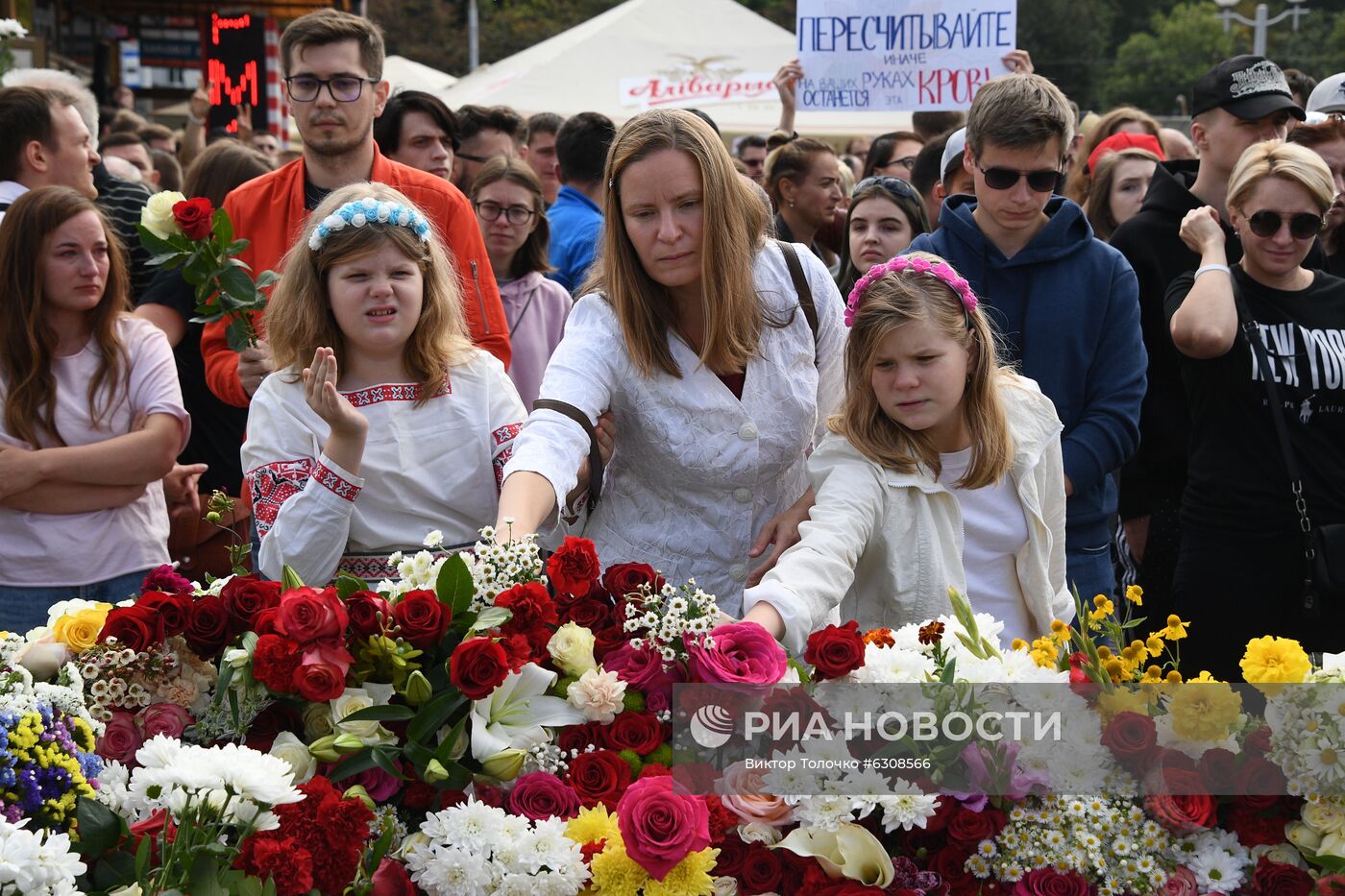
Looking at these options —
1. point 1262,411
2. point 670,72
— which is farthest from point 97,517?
point 670,72

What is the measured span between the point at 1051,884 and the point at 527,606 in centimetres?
85

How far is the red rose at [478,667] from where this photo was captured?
6.66ft

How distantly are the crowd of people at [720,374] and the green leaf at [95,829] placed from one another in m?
0.85

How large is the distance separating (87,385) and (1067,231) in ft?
9.31

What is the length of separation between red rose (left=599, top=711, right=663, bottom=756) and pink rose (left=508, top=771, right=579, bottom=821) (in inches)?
4.4

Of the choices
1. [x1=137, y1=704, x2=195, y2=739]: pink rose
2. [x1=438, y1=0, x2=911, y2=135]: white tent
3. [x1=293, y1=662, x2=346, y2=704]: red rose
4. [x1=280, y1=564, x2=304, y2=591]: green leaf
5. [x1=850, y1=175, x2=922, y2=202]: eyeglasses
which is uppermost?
[x1=438, y1=0, x2=911, y2=135]: white tent

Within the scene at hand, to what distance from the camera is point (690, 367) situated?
304cm

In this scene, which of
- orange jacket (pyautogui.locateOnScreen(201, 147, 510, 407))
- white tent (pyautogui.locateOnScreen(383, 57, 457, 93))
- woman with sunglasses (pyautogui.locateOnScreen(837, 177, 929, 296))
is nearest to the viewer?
orange jacket (pyautogui.locateOnScreen(201, 147, 510, 407))

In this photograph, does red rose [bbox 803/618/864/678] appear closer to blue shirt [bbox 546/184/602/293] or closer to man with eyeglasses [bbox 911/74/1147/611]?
man with eyeglasses [bbox 911/74/1147/611]

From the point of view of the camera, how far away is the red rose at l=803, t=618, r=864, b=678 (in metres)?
2.11

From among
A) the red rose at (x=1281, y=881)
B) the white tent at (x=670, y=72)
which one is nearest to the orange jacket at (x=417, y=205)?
the red rose at (x=1281, y=881)

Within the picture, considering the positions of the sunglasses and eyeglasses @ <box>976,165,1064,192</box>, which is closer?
eyeglasses @ <box>976,165,1064,192</box>

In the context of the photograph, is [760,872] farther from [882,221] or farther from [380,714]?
[882,221]

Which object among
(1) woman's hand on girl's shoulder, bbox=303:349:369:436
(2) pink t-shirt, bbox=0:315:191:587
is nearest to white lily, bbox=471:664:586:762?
(1) woman's hand on girl's shoulder, bbox=303:349:369:436
